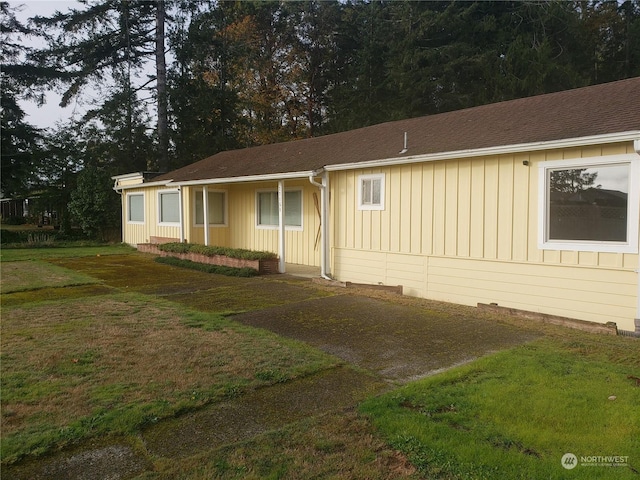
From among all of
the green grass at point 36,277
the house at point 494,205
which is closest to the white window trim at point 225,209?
the house at point 494,205

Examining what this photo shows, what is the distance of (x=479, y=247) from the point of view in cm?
761

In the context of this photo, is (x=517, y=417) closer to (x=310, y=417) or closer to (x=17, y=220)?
(x=310, y=417)

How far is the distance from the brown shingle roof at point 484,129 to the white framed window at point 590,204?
46cm

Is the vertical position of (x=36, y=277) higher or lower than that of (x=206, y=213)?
lower

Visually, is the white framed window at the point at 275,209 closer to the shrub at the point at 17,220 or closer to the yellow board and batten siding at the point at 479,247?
the yellow board and batten siding at the point at 479,247

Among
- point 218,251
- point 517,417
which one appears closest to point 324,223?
point 218,251

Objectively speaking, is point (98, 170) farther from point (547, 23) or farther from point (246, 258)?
point (547, 23)

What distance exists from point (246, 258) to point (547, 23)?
Answer: 63.2 feet

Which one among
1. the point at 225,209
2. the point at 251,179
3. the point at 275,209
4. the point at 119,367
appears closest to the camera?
the point at 119,367

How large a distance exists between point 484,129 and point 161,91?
72.3 feet

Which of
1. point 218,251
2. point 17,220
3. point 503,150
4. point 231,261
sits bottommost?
point 231,261

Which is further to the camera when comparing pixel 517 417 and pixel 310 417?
pixel 310 417

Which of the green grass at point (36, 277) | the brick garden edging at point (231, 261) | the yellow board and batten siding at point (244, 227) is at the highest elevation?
the yellow board and batten siding at point (244, 227)

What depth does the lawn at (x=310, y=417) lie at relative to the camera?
2.89 metres
